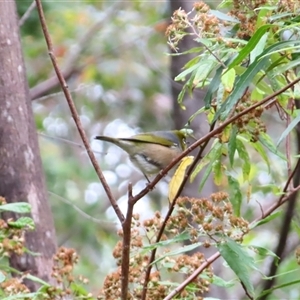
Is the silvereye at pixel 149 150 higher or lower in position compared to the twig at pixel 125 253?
higher

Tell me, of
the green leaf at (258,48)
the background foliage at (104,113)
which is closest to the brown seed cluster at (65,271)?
the green leaf at (258,48)

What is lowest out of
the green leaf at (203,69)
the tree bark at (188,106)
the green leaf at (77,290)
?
the green leaf at (77,290)

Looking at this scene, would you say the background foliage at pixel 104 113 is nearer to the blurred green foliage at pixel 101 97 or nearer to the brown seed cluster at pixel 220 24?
the blurred green foliage at pixel 101 97

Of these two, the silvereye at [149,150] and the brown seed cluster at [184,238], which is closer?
the brown seed cluster at [184,238]

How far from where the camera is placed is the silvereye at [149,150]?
2486 mm

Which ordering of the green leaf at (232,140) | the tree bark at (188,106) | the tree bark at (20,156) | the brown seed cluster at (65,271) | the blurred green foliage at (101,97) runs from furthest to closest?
the blurred green foliage at (101,97)
the tree bark at (188,106)
the tree bark at (20,156)
the brown seed cluster at (65,271)
the green leaf at (232,140)

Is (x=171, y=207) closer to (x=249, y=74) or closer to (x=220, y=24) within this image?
(x=249, y=74)

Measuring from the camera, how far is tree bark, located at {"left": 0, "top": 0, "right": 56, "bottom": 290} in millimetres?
2479

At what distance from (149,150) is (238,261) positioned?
3.85ft

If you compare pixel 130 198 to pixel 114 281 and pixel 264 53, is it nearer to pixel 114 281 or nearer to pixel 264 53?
pixel 114 281

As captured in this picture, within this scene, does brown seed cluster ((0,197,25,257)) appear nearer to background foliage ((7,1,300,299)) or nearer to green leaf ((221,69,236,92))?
green leaf ((221,69,236,92))

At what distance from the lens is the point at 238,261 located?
137 cm

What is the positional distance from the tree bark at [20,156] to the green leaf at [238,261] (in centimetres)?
122

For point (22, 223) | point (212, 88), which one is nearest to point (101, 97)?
point (22, 223)
